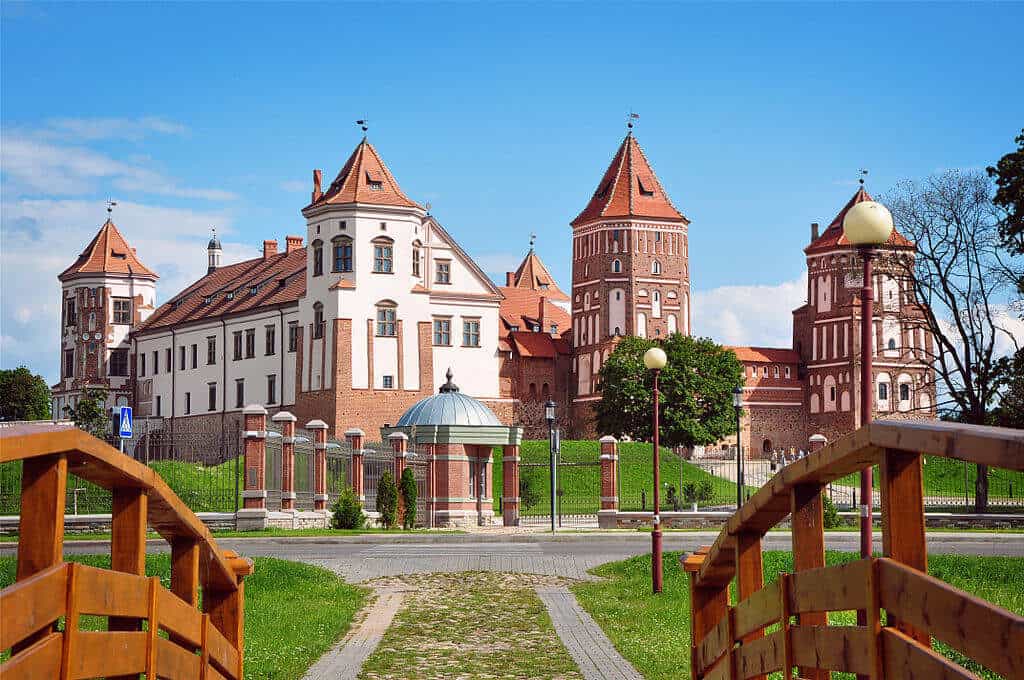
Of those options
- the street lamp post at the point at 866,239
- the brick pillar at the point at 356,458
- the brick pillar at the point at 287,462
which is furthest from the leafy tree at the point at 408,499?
the street lamp post at the point at 866,239

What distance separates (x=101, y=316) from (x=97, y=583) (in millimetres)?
101266

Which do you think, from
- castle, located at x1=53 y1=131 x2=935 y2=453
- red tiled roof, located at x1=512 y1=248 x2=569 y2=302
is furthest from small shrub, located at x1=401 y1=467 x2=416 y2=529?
red tiled roof, located at x1=512 y1=248 x2=569 y2=302

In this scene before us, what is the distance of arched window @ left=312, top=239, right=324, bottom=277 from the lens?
3083 inches

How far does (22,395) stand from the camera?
134 m

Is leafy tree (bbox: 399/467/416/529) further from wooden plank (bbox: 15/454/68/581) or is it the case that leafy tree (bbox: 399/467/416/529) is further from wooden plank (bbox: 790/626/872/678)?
wooden plank (bbox: 15/454/68/581)

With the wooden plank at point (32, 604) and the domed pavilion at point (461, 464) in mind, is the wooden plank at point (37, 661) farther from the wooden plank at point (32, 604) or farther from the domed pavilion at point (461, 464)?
the domed pavilion at point (461, 464)

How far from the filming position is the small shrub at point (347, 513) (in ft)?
126

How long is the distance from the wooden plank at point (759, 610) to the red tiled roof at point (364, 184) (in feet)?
231

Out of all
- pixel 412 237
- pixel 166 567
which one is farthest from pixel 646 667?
pixel 412 237

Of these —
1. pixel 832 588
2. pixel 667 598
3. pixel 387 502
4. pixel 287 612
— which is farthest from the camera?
pixel 387 502

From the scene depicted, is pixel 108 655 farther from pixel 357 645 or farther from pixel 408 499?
pixel 408 499

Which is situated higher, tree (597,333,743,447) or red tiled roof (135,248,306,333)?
red tiled roof (135,248,306,333)

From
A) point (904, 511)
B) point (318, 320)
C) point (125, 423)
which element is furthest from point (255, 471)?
point (318, 320)

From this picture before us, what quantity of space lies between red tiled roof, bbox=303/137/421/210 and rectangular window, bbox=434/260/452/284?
6488mm
